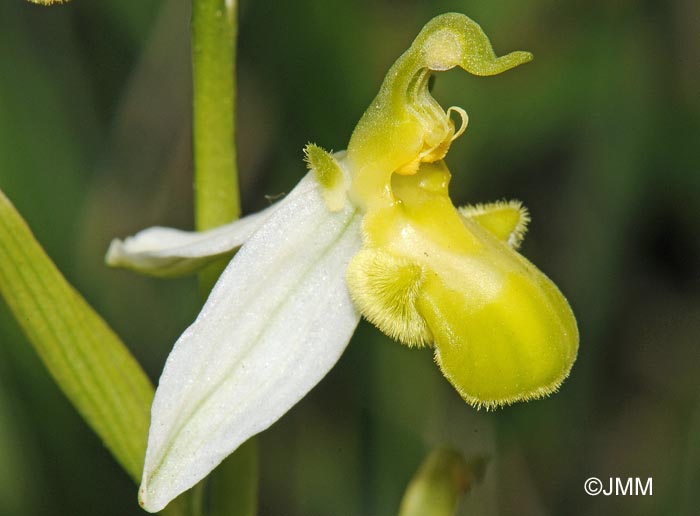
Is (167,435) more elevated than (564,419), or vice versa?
(167,435)

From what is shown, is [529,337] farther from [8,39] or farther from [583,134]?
[8,39]

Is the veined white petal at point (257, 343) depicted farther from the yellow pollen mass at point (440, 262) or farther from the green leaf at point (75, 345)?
the green leaf at point (75, 345)

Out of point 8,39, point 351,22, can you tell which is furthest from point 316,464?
point 8,39

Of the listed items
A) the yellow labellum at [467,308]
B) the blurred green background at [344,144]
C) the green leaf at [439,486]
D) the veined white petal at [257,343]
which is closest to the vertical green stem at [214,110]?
the veined white petal at [257,343]

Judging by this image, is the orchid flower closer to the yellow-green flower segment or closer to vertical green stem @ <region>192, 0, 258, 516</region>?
the yellow-green flower segment

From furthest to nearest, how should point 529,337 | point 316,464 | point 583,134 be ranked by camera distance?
point 583,134 → point 316,464 → point 529,337

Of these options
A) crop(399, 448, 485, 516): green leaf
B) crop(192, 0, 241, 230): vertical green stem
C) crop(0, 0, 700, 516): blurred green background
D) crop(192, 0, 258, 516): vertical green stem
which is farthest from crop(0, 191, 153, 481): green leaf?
crop(0, 0, 700, 516): blurred green background

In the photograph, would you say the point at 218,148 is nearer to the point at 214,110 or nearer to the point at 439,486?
the point at 214,110

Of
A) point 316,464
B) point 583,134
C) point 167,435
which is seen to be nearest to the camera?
point 167,435
